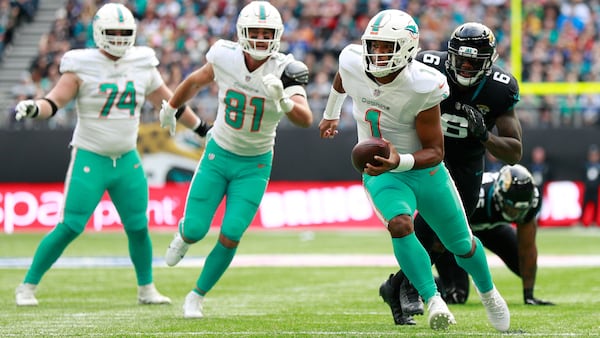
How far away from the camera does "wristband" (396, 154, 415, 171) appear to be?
5.49 meters

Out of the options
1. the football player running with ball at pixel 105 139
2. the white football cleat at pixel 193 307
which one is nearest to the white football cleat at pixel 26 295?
the football player running with ball at pixel 105 139

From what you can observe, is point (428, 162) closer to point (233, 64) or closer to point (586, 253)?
point (233, 64)

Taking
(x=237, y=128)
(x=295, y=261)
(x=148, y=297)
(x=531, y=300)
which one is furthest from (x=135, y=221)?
(x=295, y=261)

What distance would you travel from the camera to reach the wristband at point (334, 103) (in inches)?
248

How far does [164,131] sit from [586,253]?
7500mm

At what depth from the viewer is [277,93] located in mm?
6195

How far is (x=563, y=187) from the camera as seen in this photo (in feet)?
55.0

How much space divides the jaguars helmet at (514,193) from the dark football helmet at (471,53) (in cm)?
144

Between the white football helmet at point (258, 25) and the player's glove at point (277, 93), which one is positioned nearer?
the player's glove at point (277, 93)

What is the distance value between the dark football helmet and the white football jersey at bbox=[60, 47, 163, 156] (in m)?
2.47

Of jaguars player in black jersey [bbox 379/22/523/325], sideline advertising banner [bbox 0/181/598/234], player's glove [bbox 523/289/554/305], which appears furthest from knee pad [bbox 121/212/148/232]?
sideline advertising banner [bbox 0/181/598/234]

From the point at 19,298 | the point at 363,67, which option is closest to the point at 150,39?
the point at 19,298

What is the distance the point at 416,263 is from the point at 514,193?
221 centimetres

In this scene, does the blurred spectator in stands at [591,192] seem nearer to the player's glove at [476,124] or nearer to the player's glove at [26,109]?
the player's glove at [476,124]
